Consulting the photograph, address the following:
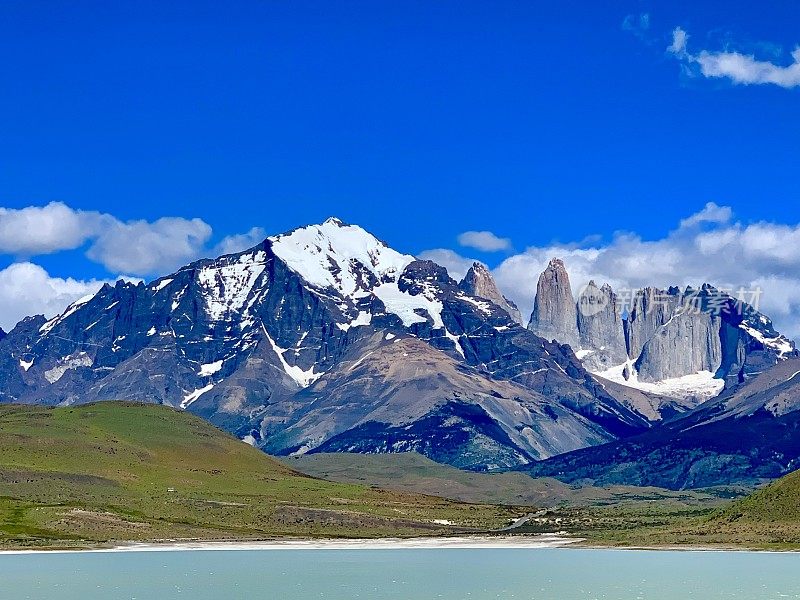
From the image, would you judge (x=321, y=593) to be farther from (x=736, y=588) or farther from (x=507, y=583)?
(x=736, y=588)

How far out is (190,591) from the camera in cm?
17412

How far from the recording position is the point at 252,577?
197000 mm

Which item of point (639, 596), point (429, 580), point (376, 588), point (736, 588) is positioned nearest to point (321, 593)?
point (376, 588)

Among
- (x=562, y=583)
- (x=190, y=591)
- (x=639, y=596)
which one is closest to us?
(x=639, y=596)

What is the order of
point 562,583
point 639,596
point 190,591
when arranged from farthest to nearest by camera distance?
point 562,583 < point 190,591 < point 639,596

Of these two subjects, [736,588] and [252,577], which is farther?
[252,577]

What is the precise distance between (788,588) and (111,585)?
91949mm

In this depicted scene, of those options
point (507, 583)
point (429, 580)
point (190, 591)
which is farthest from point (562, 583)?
point (190, 591)

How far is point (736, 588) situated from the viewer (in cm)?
17138

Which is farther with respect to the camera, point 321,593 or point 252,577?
point 252,577

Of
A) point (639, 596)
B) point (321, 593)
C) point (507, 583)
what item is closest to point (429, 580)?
point (507, 583)

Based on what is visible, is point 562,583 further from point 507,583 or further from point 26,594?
point 26,594

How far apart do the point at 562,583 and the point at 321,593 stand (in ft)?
120

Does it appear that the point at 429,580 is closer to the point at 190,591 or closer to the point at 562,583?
the point at 562,583
